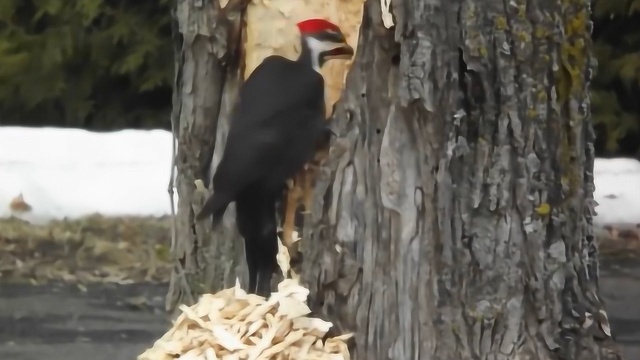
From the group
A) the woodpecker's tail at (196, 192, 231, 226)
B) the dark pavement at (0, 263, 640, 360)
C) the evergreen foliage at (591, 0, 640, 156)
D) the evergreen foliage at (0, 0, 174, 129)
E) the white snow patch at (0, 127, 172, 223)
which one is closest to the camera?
the woodpecker's tail at (196, 192, 231, 226)

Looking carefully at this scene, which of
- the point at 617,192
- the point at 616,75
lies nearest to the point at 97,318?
the point at 617,192

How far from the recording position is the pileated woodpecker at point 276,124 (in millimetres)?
1463

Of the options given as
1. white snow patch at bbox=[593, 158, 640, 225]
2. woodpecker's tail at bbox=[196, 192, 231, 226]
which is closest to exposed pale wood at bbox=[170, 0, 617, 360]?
woodpecker's tail at bbox=[196, 192, 231, 226]

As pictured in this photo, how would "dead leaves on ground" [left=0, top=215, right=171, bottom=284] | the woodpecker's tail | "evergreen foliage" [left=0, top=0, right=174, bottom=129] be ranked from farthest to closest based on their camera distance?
"evergreen foliage" [left=0, top=0, right=174, bottom=129]
"dead leaves on ground" [left=0, top=215, right=171, bottom=284]
the woodpecker's tail

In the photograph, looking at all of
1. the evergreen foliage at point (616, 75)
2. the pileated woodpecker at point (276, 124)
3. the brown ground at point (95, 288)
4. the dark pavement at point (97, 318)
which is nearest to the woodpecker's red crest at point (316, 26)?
the pileated woodpecker at point (276, 124)

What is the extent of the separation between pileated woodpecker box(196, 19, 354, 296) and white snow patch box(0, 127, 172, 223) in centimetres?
179

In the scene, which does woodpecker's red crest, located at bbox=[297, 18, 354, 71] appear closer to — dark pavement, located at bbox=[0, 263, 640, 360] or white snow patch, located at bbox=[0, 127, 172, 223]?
dark pavement, located at bbox=[0, 263, 640, 360]

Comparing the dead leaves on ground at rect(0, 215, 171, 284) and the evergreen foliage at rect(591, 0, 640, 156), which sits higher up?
the evergreen foliage at rect(591, 0, 640, 156)

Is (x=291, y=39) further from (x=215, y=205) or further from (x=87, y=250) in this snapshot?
(x=87, y=250)

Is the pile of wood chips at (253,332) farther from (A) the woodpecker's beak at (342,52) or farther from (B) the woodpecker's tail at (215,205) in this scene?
(A) the woodpecker's beak at (342,52)

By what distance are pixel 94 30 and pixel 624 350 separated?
301cm

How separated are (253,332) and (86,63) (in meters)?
3.27

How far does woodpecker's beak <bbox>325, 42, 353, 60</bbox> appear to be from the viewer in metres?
1.45

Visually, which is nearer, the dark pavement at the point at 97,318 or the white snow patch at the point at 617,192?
the dark pavement at the point at 97,318
